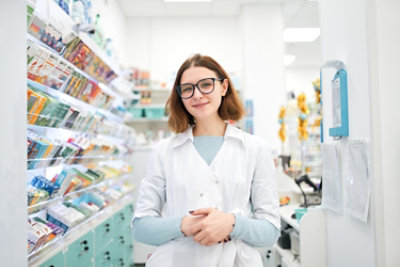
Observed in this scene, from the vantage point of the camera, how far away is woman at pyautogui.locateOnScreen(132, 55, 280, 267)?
1224 mm

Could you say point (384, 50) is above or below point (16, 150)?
above

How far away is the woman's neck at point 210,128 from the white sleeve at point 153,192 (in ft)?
0.66

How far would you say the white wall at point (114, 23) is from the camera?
443 cm

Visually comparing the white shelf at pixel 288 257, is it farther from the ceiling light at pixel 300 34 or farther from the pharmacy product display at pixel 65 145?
the ceiling light at pixel 300 34

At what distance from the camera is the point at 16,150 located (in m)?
1.45

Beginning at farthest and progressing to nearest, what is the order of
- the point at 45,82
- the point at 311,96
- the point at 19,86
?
the point at 311,96, the point at 45,82, the point at 19,86

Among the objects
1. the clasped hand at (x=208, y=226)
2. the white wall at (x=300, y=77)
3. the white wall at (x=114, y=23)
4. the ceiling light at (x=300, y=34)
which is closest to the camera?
the clasped hand at (x=208, y=226)

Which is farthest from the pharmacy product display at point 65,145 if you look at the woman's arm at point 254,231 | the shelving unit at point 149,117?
the shelving unit at point 149,117

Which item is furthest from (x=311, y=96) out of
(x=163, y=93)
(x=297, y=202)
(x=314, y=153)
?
(x=297, y=202)

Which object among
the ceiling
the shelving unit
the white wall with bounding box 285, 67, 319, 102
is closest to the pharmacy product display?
the shelving unit

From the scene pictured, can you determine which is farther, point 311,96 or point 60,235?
point 311,96

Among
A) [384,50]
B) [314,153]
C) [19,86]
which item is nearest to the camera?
[384,50]

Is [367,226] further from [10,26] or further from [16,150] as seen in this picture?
[10,26]

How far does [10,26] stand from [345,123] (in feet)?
5.28
